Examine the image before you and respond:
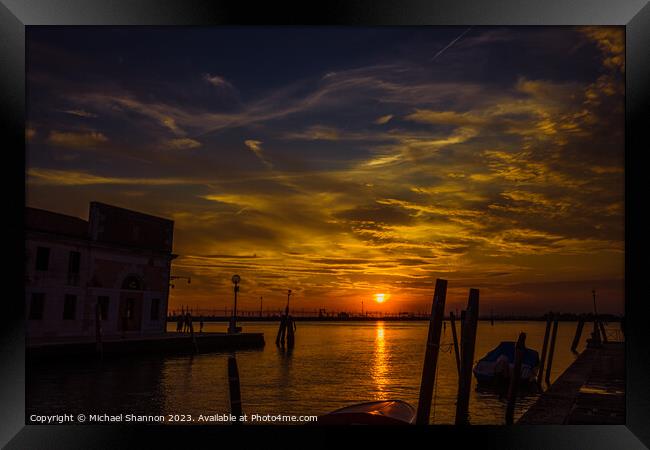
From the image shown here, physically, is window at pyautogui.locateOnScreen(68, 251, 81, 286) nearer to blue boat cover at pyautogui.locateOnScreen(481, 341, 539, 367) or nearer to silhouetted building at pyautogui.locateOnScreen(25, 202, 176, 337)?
silhouetted building at pyautogui.locateOnScreen(25, 202, 176, 337)

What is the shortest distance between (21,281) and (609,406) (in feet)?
24.3

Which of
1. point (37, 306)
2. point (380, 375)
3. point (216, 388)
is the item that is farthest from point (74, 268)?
point (380, 375)

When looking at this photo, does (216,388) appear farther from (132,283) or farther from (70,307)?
(132,283)

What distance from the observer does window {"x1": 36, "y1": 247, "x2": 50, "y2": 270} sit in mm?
20469

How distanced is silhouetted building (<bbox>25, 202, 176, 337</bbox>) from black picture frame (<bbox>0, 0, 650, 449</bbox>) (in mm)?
14664

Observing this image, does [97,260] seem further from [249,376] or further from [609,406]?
[609,406]

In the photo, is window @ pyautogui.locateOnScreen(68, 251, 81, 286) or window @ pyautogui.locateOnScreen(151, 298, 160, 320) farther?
window @ pyautogui.locateOnScreen(151, 298, 160, 320)

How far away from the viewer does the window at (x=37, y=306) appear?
20000 millimetres

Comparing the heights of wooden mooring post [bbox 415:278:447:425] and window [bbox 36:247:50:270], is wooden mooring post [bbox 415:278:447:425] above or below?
below

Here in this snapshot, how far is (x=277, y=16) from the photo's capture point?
6.32 m

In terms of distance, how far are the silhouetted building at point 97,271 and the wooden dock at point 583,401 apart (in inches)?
627

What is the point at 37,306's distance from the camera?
2017 cm

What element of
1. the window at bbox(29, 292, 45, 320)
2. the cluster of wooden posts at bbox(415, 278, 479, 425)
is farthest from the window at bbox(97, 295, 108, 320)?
the cluster of wooden posts at bbox(415, 278, 479, 425)

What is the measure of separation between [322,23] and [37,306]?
17.3 meters
